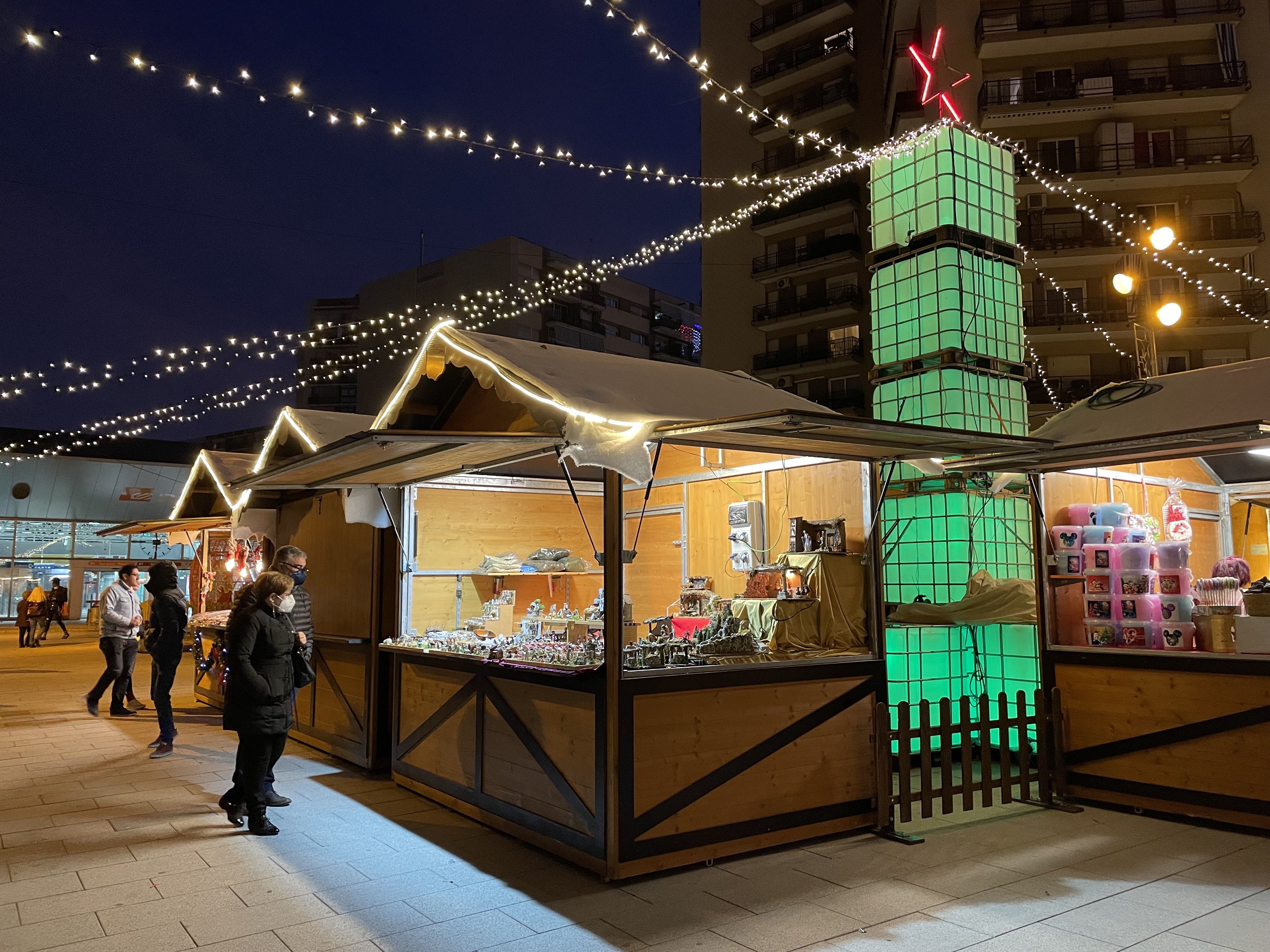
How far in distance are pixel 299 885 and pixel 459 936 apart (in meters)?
1.25

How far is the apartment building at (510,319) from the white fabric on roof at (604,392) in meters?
31.6

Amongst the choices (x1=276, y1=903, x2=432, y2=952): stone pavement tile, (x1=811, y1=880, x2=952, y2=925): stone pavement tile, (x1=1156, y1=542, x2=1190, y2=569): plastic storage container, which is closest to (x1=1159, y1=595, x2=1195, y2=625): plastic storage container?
(x1=1156, y1=542, x2=1190, y2=569): plastic storage container

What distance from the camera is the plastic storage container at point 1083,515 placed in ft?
25.7

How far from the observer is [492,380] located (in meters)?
6.05

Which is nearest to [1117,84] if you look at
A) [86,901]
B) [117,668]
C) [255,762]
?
[117,668]

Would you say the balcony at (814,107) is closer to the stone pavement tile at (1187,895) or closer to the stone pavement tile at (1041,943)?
the stone pavement tile at (1187,895)

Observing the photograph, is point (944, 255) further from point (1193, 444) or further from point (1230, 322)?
point (1230, 322)

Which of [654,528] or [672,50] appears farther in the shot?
[654,528]

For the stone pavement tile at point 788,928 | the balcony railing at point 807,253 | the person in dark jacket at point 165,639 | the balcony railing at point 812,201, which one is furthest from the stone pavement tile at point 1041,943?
the balcony railing at point 812,201

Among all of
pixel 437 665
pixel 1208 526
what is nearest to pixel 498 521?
pixel 437 665

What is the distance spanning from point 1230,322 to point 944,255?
2347 centimetres

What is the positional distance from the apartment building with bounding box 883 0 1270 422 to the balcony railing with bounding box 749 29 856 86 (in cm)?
623

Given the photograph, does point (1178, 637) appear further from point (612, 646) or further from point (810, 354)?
point (810, 354)

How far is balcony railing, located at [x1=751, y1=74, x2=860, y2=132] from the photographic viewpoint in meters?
34.5
